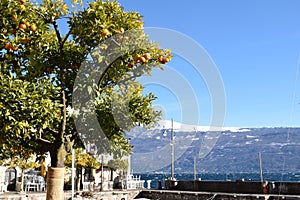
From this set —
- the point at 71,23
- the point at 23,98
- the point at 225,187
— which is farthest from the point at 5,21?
the point at 225,187

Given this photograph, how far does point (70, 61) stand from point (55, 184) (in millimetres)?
3038

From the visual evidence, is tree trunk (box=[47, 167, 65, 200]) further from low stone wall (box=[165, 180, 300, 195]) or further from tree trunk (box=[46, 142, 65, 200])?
low stone wall (box=[165, 180, 300, 195])

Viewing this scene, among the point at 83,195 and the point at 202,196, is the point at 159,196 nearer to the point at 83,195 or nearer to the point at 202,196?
the point at 202,196

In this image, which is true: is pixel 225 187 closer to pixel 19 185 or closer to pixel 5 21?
pixel 19 185

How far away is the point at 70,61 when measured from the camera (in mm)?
9570

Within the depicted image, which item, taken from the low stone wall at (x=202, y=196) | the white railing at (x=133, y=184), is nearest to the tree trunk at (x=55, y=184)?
the low stone wall at (x=202, y=196)

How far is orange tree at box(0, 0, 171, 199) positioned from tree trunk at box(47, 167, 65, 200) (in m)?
0.02

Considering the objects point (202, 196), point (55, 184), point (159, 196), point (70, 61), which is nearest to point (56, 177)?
point (55, 184)

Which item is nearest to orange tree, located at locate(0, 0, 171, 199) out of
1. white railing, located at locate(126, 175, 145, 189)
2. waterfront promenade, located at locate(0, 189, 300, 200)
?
waterfront promenade, located at locate(0, 189, 300, 200)

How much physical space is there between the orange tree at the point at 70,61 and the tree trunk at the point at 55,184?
0.07ft

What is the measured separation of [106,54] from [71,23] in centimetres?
113

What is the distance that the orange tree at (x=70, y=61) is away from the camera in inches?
344

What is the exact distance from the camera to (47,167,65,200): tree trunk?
8.51 meters

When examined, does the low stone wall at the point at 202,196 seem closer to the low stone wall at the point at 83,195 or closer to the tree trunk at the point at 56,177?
the low stone wall at the point at 83,195
